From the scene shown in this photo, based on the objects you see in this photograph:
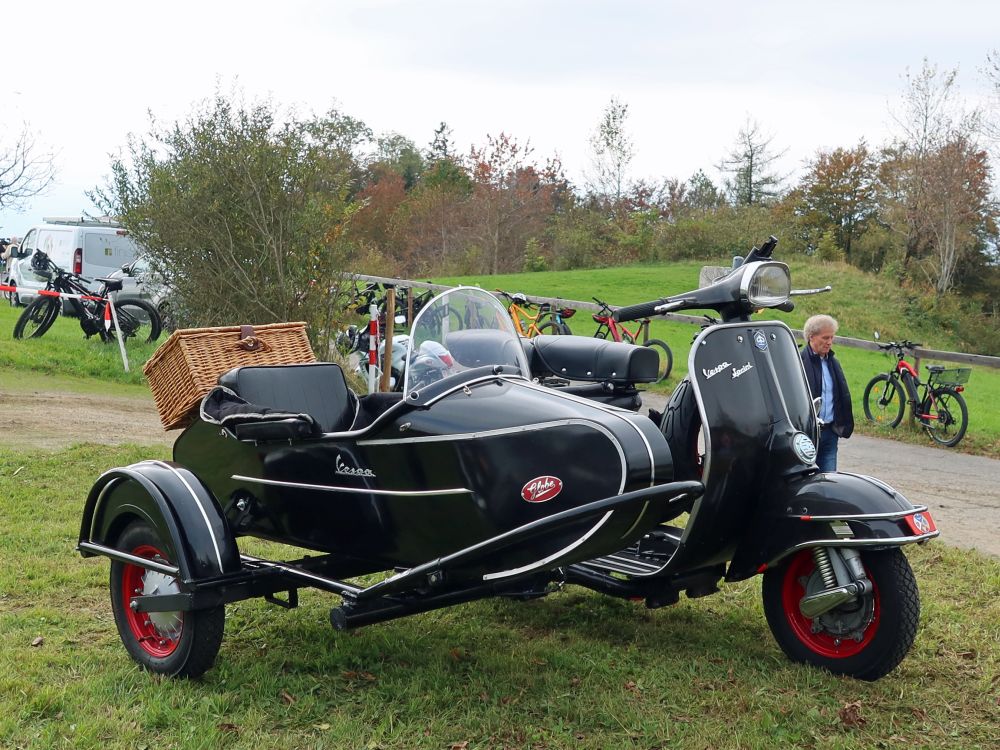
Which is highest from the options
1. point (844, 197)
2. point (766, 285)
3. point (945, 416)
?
point (844, 197)

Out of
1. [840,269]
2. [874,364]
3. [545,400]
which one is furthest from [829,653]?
[840,269]

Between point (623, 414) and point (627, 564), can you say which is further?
point (627, 564)

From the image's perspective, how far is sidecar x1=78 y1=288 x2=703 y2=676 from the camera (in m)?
3.59

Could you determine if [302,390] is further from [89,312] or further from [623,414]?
[89,312]

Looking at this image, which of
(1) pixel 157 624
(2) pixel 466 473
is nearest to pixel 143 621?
(1) pixel 157 624

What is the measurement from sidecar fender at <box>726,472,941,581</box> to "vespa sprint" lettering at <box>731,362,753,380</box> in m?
0.50

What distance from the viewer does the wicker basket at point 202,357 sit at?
16.4ft

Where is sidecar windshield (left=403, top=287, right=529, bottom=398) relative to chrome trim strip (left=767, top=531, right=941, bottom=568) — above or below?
above

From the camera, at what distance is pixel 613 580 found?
4.45 m

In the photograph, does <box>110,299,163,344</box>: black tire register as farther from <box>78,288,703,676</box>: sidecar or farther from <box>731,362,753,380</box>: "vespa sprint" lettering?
<box>731,362,753,380</box>: "vespa sprint" lettering

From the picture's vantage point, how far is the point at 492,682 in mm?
4297

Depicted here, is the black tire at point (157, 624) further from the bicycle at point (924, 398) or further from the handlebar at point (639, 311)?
the bicycle at point (924, 398)

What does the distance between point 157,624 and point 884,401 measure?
1065 centimetres

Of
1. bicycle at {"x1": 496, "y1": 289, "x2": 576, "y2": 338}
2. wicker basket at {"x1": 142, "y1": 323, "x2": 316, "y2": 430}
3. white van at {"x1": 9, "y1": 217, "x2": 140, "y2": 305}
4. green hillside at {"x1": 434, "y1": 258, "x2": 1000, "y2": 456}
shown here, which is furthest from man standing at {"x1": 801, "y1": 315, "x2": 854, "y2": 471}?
white van at {"x1": 9, "y1": 217, "x2": 140, "y2": 305}
